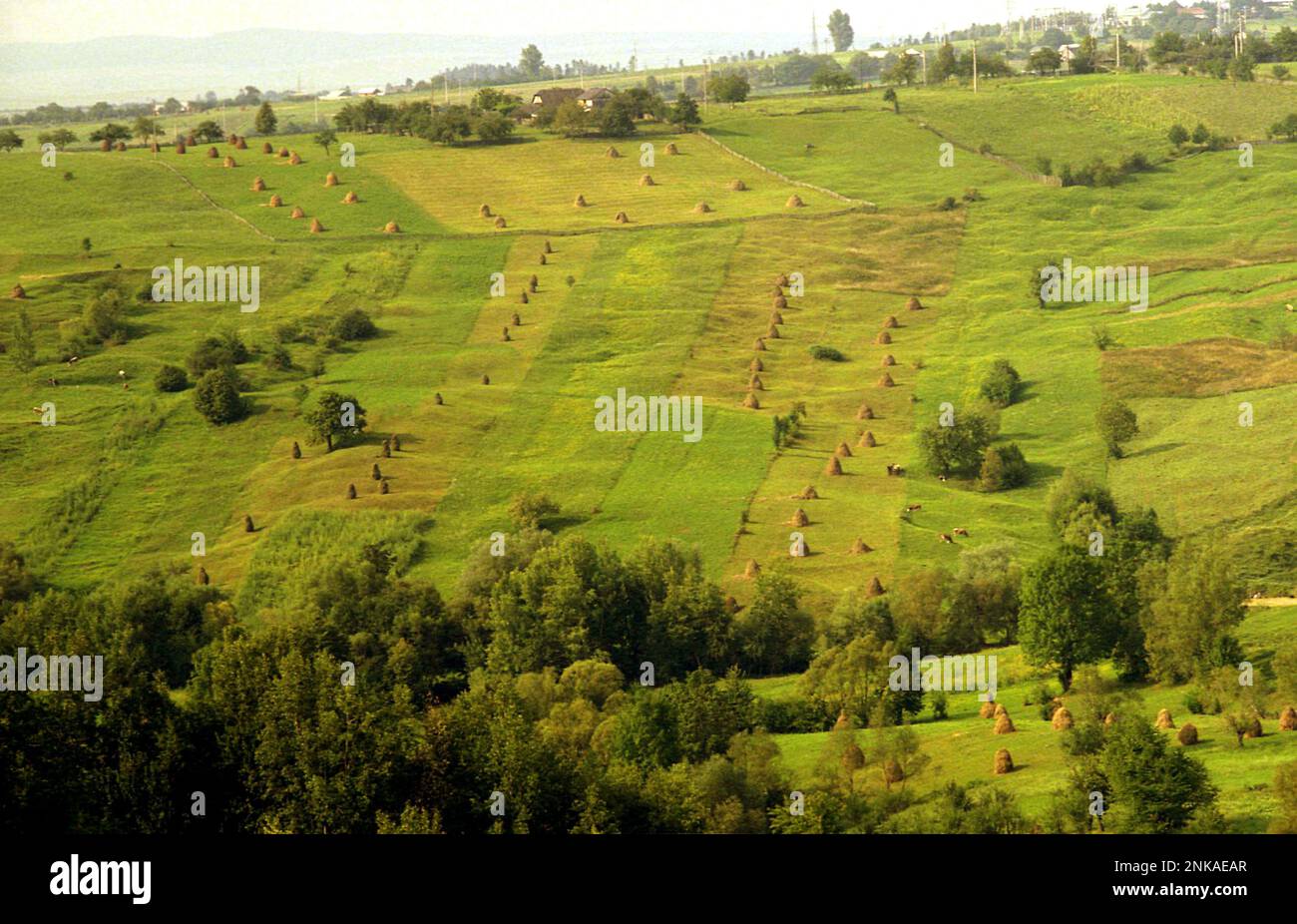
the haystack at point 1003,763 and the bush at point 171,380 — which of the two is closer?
the haystack at point 1003,763

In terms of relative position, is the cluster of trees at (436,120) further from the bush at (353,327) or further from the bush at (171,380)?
the bush at (171,380)

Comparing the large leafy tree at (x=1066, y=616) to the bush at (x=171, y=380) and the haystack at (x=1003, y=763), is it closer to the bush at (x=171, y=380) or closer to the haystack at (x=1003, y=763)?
the haystack at (x=1003, y=763)

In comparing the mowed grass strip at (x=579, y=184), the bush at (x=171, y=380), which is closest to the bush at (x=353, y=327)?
the bush at (x=171, y=380)

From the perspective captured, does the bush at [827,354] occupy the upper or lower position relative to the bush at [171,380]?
upper

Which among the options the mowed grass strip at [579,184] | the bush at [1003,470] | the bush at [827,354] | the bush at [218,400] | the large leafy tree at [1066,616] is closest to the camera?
the large leafy tree at [1066,616]

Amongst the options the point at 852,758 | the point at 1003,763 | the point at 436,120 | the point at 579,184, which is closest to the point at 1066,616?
the point at 1003,763

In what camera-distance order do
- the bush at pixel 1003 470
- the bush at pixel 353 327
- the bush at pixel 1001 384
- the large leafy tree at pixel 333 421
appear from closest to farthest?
the bush at pixel 1003 470, the large leafy tree at pixel 333 421, the bush at pixel 1001 384, the bush at pixel 353 327

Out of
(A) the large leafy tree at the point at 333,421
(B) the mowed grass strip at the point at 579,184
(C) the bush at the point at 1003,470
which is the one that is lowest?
(C) the bush at the point at 1003,470

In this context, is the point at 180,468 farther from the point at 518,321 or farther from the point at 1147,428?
the point at 1147,428

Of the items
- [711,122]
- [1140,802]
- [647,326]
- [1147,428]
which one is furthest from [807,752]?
[711,122]
